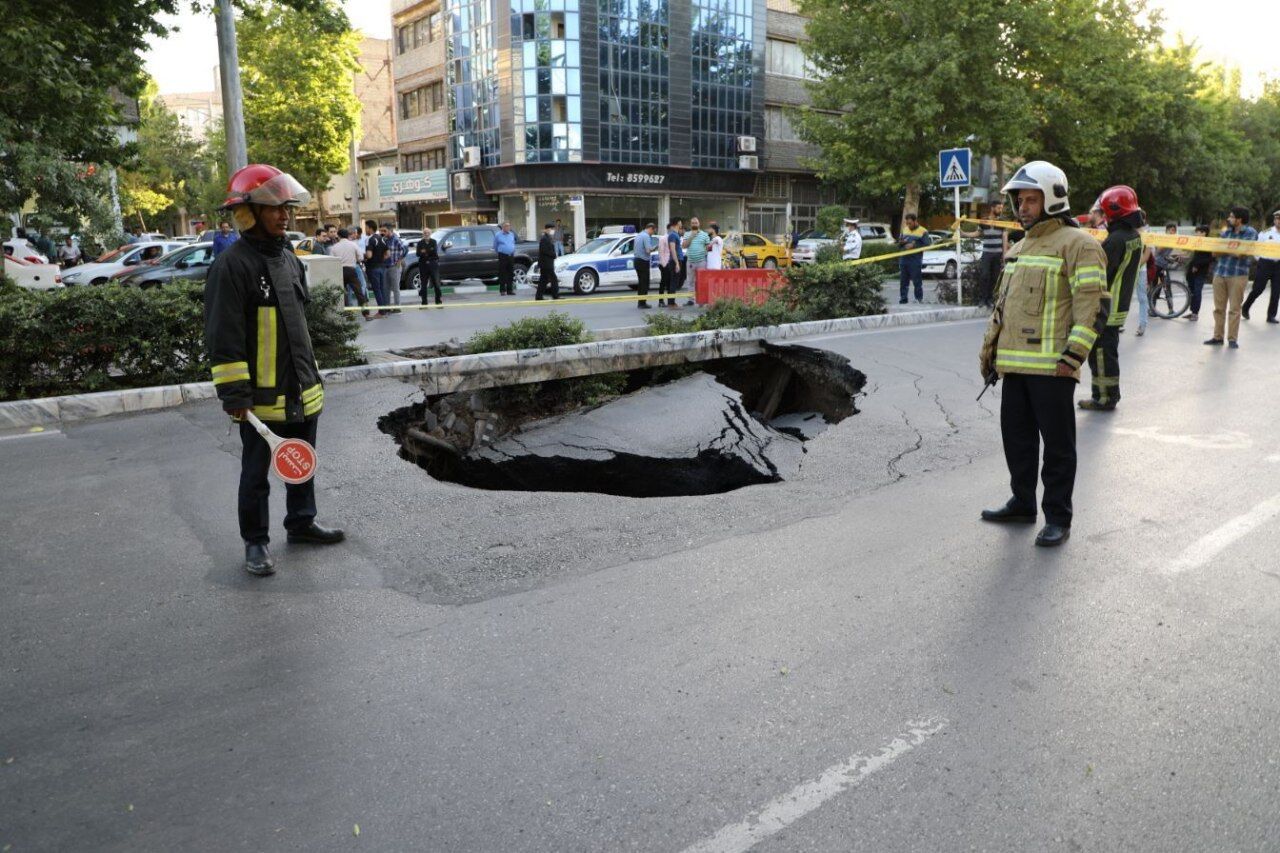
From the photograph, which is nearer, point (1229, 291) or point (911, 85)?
point (1229, 291)

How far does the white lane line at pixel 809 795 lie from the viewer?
254 centimetres

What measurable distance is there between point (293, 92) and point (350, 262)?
28101 millimetres

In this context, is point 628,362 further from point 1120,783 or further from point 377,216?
point 377,216

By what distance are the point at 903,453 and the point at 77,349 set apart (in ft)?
23.1

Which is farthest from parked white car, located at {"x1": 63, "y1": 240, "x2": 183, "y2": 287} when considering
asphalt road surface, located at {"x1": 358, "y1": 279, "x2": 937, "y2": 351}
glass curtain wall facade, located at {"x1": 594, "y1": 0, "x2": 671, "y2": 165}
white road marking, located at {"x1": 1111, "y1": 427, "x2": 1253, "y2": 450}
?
glass curtain wall facade, located at {"x1": 594, "y1": 0, "x2": 671, "y2": 165}

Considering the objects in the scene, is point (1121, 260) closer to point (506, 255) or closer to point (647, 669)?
point (647, 669)

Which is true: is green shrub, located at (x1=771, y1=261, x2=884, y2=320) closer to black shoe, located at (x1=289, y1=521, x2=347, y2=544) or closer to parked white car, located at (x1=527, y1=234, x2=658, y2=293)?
parked white car, located at (x1=527, y1=234, x2=658, y2=293)

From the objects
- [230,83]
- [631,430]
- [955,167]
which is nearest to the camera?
[631,430]

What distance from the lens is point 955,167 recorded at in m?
16.6

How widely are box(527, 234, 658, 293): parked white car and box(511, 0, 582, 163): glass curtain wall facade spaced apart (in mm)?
23569

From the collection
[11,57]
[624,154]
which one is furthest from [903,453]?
[624,154]

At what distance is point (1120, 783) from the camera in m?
2.79

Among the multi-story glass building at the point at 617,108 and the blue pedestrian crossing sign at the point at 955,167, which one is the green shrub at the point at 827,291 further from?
the multi-story glass building at the point at 617,108

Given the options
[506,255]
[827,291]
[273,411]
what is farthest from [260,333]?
[506,255]
